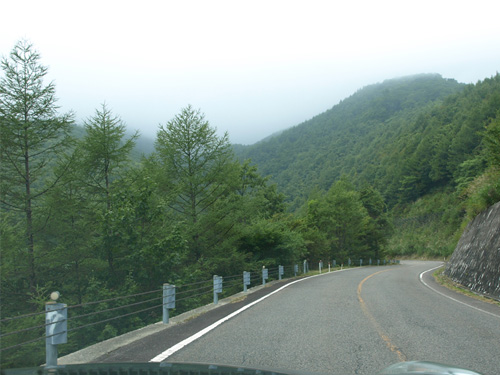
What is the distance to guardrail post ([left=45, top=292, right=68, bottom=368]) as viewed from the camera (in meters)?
4.99

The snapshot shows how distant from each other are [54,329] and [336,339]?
4.31m

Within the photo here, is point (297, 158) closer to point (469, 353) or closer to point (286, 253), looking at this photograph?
point (286, 253)

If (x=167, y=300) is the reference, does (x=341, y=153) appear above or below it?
above

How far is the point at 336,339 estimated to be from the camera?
6.39 meters

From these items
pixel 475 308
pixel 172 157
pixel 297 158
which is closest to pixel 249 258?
pixel 172 157

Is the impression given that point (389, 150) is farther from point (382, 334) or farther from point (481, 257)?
point (382, 334)

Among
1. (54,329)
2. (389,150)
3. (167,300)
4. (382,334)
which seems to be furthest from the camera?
(389,150)

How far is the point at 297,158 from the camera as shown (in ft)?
561

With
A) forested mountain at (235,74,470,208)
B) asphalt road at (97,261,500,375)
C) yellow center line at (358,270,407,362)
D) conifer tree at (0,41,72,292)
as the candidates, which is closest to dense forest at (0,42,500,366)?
conifer tree at (0,41,72,292)

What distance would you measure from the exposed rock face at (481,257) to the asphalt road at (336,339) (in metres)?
3.88

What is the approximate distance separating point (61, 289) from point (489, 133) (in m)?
21.4

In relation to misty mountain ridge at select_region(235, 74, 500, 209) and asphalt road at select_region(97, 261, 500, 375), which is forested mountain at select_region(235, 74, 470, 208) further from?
asphalt road at select_region(97, 261, 500, 375)

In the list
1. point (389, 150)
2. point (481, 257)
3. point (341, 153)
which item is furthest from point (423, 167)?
point (341, 153)

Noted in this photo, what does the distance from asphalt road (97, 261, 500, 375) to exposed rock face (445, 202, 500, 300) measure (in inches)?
153
